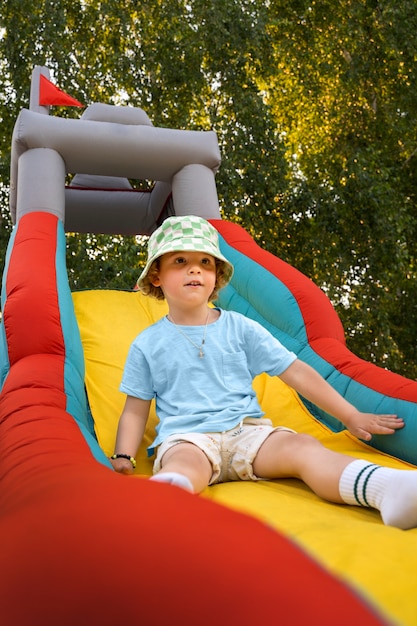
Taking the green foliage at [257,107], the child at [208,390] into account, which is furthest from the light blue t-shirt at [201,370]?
the green foliage at [257,107]

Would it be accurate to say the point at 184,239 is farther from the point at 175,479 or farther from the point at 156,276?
the point at 175,479

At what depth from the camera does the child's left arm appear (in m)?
1.71

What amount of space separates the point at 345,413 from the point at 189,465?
48 centimetres

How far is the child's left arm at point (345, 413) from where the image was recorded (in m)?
1.71

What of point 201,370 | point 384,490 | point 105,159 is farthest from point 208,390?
point 105,159

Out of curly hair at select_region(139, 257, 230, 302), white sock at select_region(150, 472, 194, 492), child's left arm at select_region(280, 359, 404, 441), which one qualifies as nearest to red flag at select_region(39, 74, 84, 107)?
curly hair at select_region(139, 257, 230, 302)

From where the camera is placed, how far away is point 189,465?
1.46 metres

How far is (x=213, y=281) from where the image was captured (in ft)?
6.30

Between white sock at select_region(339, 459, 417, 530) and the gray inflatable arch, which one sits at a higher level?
the gray inflatable arch

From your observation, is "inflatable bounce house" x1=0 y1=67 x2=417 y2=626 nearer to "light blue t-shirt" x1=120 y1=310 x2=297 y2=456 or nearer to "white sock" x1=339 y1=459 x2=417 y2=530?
"white sock" x1=339 y1=459 x2=417 y2=530

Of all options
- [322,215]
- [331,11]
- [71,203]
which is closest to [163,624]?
[71,203]

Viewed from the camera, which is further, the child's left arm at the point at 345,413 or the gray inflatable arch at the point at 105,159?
the gray inflatable arch at the point at 105,159

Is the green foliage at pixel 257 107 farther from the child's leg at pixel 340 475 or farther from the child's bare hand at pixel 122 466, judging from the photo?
the child's leg at pixel 340 475

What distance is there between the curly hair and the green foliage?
163 inches
